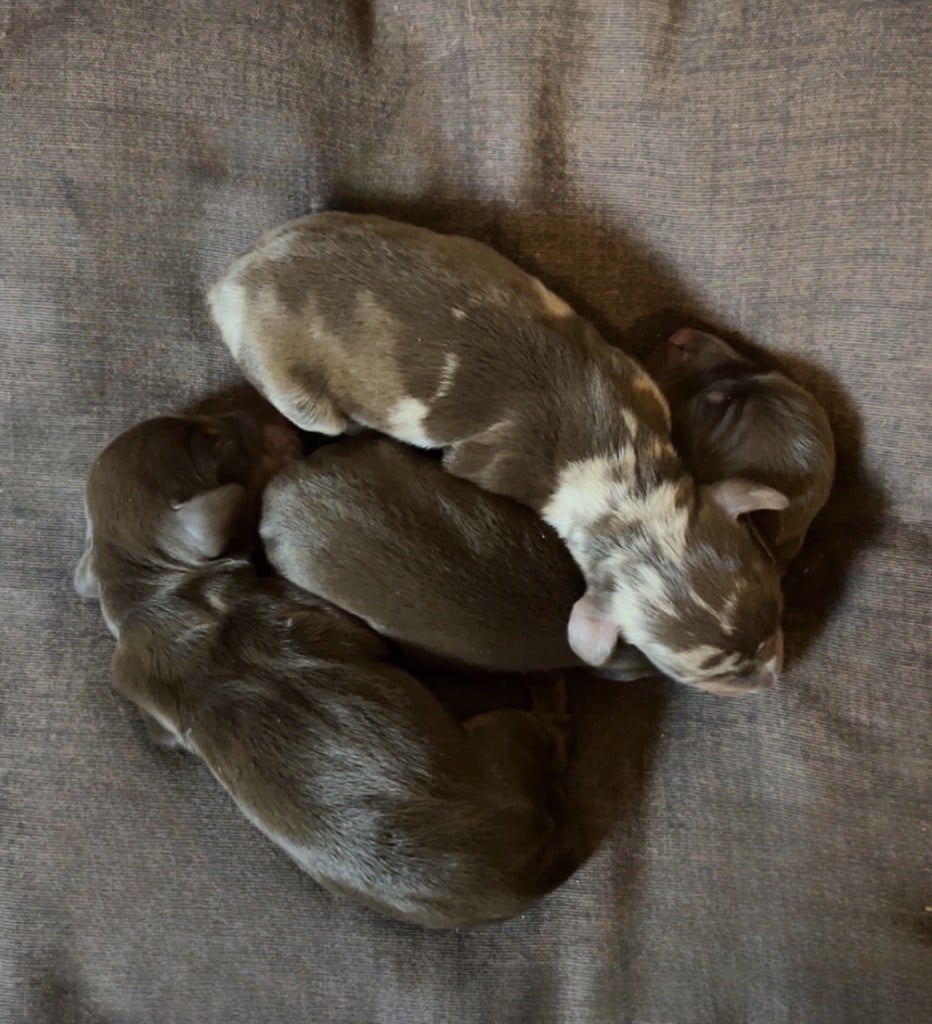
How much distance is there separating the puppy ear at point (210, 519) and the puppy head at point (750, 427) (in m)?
1.13

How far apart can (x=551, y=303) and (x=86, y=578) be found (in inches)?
53.1

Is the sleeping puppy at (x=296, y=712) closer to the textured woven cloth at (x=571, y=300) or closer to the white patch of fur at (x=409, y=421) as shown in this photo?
the textured woven cloth at (x=571, y=300)

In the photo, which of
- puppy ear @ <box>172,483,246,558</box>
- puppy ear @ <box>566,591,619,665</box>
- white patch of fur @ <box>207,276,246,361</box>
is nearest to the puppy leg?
puppy ear @ <box>566,591,619,665</box>

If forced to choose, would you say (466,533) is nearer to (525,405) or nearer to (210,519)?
(525,405)

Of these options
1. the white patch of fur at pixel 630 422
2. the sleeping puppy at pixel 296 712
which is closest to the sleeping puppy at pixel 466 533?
the sleeping puppy at pixel 296 712

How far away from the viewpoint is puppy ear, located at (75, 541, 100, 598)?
235 cm

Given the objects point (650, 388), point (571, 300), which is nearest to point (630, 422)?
point (650, 388)

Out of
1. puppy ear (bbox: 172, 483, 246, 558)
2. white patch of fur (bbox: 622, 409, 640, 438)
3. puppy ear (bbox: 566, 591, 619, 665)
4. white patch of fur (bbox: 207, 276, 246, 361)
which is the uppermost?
white patch of fur (bbox: 207, 276, 246, 361)

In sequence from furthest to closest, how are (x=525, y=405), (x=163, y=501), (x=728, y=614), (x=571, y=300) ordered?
(x=571, y=300), (x=163, y=501), (x=525, y=405), (x=728, y=614)

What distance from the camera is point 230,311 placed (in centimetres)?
228

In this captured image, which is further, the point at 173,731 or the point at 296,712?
the point at 173,731

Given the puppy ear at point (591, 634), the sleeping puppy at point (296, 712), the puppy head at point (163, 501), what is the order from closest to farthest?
the sleeping puppy at point (296, 712), the puppy ear at point (591, 634), the puppy head at point (163, 501)

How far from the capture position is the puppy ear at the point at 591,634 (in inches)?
84.8

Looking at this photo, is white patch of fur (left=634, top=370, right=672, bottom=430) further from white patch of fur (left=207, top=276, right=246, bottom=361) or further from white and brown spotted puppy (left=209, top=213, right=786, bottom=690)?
white patch of fur (left=207, top=276, right=246, bottom=361)
